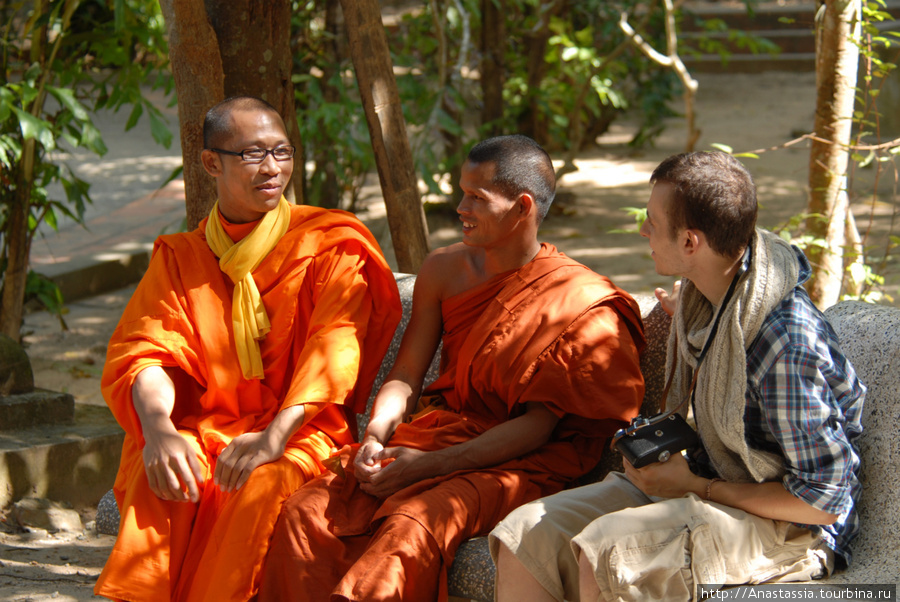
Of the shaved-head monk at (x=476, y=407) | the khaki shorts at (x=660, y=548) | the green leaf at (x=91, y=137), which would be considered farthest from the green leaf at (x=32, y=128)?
the khaki shorts at (x=660, y=548)

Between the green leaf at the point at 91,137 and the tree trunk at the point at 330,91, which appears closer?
the green leaf at the point at 91,137

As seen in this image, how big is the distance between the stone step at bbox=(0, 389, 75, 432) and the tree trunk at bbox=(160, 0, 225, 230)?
1.37 metres

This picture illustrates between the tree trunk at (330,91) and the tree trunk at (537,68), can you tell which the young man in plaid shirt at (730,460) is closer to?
the tree trunk at (330,91)

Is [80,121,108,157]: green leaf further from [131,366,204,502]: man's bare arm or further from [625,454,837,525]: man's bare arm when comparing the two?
[625,454,837,525]: man's bare arm

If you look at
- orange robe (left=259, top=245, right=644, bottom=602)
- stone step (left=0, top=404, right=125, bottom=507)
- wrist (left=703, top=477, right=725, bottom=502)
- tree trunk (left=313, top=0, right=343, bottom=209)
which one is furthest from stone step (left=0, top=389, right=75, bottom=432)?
wrist (left=703, top=477, right=725, bottom=502)

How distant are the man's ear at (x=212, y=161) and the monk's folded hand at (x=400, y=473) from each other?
1090 mm

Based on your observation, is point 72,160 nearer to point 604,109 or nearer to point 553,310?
point 604,109

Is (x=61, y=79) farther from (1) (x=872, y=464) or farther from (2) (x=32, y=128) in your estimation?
(1) (x=872, y=464)

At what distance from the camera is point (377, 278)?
3.01m

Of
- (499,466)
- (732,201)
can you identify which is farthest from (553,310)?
(732,201)

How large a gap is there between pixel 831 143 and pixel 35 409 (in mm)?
3584

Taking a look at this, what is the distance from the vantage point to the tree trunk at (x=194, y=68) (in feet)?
10.9

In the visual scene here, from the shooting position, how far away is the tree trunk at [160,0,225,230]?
10.9 feet

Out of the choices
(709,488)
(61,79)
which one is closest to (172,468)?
(709,488)
